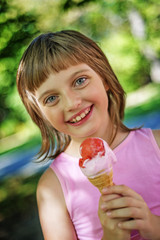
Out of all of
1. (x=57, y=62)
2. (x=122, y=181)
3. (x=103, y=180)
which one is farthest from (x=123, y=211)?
(x=57, y=62)

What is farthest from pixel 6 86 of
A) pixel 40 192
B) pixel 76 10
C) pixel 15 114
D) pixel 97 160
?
pixel 97 160

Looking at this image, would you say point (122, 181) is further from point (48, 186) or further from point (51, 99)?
point (51, 99)

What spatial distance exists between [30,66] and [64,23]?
10.1 meters

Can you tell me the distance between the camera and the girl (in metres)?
1.56

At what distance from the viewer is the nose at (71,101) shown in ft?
4.97

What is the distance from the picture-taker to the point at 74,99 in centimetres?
152

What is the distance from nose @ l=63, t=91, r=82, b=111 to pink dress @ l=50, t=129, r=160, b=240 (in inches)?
17.8

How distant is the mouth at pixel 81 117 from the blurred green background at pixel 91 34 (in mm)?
7533

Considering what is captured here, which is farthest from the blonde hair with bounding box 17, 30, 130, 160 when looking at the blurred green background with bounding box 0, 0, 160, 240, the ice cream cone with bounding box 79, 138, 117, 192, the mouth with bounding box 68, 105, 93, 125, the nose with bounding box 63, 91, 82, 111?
the blurred green background with bounding box 0, 0, 160, 240

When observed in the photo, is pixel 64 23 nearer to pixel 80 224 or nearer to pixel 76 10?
pixel 76 10

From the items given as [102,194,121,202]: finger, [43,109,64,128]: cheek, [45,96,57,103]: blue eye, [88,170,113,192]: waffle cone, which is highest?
[45,96,57,103]: blue eye

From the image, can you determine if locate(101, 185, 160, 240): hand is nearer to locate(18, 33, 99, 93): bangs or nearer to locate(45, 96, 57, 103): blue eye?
locate(45, 96, 57, 103): blue eye

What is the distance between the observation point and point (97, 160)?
121cm

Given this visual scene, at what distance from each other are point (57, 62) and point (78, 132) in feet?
1.28
